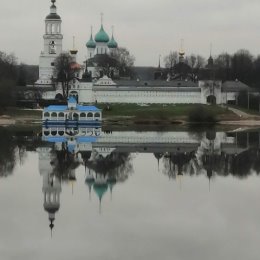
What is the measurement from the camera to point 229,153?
31.8 m

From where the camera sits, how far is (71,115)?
201 feet

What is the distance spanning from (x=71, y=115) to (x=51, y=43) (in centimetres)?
2155

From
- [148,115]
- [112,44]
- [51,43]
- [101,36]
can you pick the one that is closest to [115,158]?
[148,115]

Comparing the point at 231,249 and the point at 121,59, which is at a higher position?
the point at 121,59

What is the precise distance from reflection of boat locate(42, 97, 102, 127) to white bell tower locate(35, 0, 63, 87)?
1948 centimetres

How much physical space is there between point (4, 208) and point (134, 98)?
196 feet

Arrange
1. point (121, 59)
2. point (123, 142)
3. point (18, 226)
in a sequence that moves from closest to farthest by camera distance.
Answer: point (18, 226) → point (123, 142) → point (121, 59)

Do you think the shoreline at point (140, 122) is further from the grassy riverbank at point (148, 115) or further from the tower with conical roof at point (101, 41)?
the tower with conical roof at point (101, 41)

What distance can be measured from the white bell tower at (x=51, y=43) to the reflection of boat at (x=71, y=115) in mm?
19482

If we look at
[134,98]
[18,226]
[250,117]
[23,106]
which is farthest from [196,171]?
[134,98]

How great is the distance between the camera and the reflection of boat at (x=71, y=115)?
60.4 meters

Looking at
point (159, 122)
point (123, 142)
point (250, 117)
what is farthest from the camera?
point (250, 117)

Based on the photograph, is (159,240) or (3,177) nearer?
(159,240)

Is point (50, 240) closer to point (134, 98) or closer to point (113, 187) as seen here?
point (113, 187)
